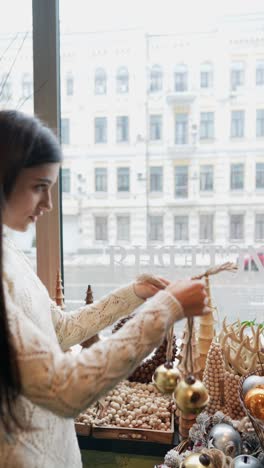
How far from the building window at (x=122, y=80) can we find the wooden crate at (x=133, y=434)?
128 centimetres

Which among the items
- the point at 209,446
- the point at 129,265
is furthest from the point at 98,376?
the point at 129,265

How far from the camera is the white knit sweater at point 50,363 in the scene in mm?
715

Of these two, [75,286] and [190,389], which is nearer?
[190,389]

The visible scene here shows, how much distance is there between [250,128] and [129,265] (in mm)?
739

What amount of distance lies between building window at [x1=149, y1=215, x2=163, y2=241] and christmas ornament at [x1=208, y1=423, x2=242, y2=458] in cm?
80

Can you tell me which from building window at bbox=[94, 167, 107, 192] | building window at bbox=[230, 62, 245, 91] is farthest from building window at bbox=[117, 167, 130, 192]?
building window at bbox=[230, 62, 245, 91]

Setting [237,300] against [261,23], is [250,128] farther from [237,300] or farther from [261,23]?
[237,300]

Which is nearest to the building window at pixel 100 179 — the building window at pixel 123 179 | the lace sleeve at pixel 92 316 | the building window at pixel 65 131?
the building window at pixel 123 179

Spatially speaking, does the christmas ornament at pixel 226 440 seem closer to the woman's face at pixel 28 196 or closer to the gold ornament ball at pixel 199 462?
the gold ornament ball at pixel 199 462

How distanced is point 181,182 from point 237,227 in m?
0.29

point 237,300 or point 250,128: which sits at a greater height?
point 250,128

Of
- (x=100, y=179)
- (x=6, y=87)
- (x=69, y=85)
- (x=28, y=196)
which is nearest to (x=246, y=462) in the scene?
(x=28, y=196)

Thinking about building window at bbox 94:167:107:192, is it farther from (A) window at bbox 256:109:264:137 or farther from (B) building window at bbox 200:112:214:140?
(A) window at bbox 256:109:264:137

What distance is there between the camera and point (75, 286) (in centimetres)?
183
